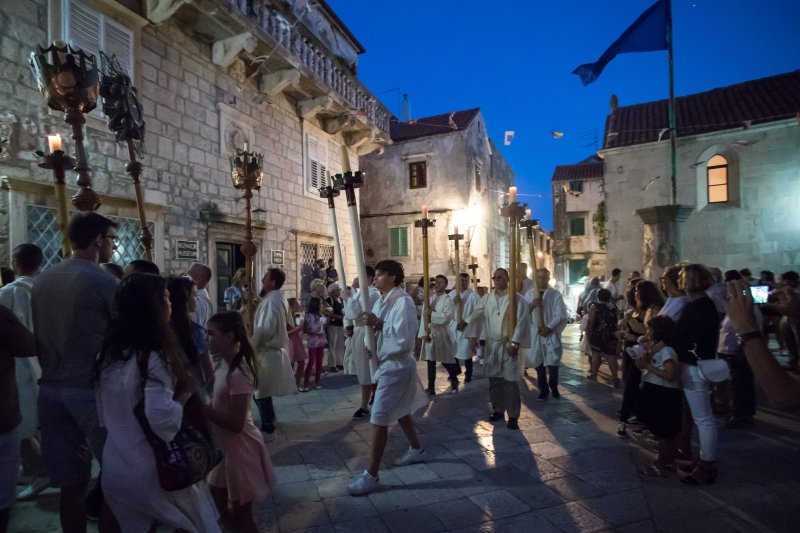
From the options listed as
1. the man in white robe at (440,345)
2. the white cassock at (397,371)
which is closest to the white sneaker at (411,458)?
the white cassock at (397,371)

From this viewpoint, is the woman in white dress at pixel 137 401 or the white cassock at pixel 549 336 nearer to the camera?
the woman in white dress at pixel 137 401

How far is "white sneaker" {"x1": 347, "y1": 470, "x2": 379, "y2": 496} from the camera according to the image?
3680mm

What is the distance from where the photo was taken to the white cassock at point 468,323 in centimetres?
827

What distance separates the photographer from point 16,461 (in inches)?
106

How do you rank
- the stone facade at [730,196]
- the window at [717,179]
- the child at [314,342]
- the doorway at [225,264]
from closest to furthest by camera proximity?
the child at [314,342] → the doorway at [225,264] → the stone facade at [730,196] → the window at [717,179]

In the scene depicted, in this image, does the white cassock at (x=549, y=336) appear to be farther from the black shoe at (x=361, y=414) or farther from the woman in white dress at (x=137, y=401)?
the woman in white dress at (x=137, y=401)

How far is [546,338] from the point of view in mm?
6879

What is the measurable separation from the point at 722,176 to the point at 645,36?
19.6 ft

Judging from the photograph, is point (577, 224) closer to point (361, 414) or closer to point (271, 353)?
point (361, 414)

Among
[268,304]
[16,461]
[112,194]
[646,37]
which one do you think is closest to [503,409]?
[268,304]

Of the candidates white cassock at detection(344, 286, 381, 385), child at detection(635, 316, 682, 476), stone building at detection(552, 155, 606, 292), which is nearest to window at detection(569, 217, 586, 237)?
stone building at detection(552, 155, 606, 292)

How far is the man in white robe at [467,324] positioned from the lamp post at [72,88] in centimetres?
580

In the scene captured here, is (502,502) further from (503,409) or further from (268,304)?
(268,304)

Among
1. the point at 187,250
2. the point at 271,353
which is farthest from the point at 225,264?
the point at 271,353
